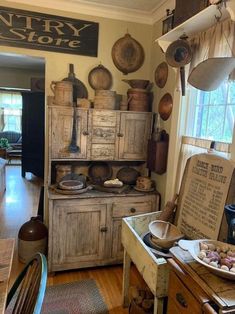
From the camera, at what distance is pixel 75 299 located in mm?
2162

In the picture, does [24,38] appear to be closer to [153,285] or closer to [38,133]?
[153,285]

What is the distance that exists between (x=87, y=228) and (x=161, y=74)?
1.68m

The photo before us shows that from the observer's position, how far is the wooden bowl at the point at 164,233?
1672 mm

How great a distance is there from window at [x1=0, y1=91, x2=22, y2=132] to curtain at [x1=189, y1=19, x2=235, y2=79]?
740 centimetres

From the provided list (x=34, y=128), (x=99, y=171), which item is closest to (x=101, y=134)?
(x=99, y=171)

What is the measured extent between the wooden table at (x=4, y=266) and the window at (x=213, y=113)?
1516mm

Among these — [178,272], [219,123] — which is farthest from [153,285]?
[219,123]

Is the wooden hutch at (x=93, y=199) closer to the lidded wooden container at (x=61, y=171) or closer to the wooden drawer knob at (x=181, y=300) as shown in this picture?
the lidded wooden container at (x=61, y=171)

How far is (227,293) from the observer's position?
39.5 inches

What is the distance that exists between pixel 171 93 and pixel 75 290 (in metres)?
1.97

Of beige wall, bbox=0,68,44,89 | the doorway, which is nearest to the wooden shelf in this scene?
the doorway

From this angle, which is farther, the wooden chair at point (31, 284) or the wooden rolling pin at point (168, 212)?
the wooden rolling pin at point (168, 212)

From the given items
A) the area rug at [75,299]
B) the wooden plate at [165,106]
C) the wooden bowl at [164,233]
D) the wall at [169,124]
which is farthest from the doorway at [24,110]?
the wooden bowl at [164,233]

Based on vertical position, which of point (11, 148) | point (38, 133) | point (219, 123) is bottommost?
point (11, 148)
